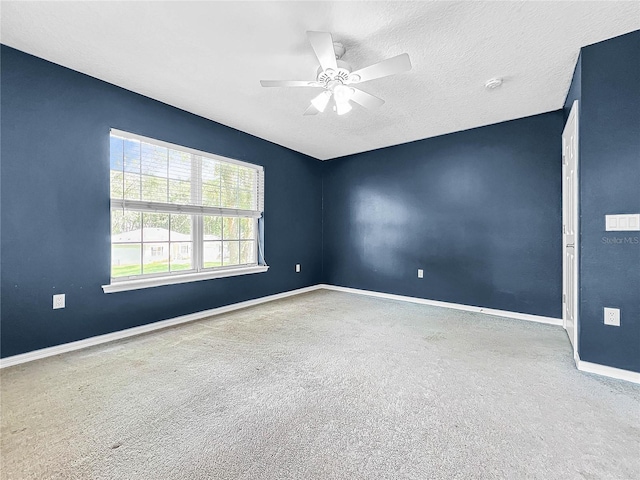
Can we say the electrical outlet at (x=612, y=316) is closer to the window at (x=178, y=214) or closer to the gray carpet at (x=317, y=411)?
the gray carpet at (x=317, y=411)

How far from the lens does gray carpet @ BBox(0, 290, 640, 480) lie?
1.26 metres

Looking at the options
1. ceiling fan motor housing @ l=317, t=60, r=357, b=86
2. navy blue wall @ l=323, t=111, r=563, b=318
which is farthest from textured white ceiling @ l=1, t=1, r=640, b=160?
navy blue wall @ l=323, t=111, r=563, b=318

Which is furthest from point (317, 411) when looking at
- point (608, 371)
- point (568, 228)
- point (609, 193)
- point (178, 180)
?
point (568, 228)

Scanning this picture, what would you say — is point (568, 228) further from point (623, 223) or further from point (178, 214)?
point (178, 214)

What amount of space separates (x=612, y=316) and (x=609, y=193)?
896mm

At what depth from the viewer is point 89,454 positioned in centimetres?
132

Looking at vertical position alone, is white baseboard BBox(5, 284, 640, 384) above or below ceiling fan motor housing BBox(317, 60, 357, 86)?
below

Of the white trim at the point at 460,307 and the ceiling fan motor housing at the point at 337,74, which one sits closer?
the ceiling fan motor housing at the point at 337,74

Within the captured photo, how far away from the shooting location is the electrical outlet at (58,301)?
7.92 ft

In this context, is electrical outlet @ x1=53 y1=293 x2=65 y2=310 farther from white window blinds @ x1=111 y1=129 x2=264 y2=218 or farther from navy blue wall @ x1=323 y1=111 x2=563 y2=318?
navy blue wall @ x1=323 y1=111 x2=563 y2=318

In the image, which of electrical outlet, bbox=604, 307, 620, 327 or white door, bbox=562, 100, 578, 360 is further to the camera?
white door, bbox=562, 100, 578, 360

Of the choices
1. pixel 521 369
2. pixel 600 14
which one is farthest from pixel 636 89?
pixel 521 369

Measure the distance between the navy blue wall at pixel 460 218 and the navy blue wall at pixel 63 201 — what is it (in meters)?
2.75

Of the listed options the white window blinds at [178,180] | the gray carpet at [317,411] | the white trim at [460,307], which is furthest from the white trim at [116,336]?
the white trim at [460,307]
